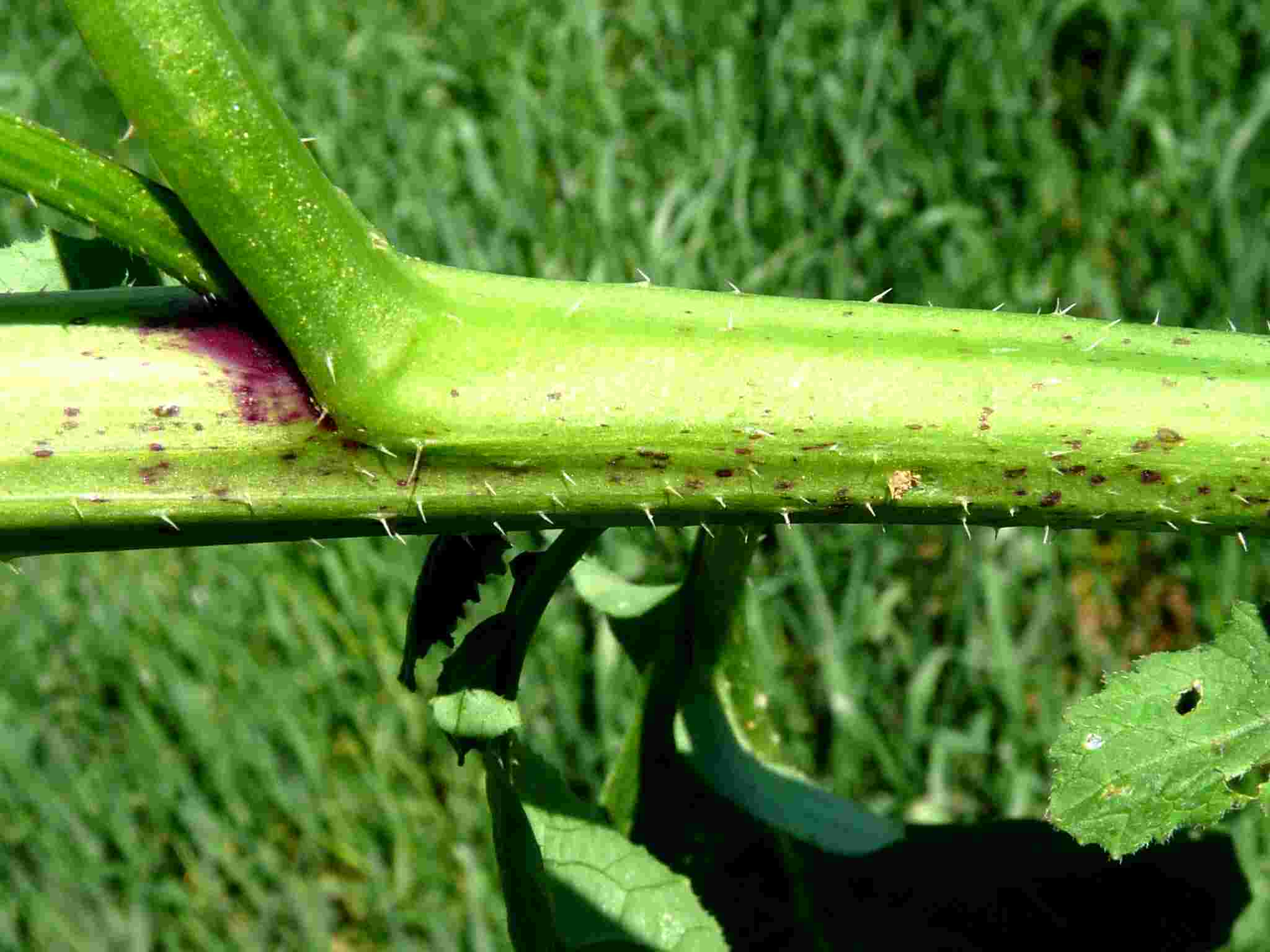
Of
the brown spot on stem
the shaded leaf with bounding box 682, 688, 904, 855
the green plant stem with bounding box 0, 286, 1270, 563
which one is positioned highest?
the green plant stem with bounding box 0, 286, 1270, 563

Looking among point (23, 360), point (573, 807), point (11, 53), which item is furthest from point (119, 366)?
point (11, 53)

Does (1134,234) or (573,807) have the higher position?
(573,807)

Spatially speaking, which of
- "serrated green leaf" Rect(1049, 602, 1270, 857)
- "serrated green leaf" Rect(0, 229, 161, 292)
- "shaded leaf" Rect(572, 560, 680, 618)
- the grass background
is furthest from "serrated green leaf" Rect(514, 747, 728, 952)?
the grass background

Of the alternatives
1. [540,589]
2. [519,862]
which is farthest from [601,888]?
[540,589]

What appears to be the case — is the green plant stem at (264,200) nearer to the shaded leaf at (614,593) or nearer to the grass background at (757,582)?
the shaded leaf at (614,593)

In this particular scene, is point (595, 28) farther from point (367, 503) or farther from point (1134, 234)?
point (367, 503)

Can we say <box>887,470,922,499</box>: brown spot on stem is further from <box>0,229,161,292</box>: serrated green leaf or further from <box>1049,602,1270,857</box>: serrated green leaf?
<box>0,229,161,292</box>: serrated green leaf

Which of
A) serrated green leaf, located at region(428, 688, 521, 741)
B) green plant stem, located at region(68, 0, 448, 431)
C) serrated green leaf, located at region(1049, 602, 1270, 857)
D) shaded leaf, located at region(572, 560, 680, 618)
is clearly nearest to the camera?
green plant stem, located at region(68, 0, 448, 431)

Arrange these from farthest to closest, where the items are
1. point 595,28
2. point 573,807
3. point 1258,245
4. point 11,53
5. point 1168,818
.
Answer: point 11,53 < point 595,28 < point 1258,245 < point 573,807 < point 1168,818
